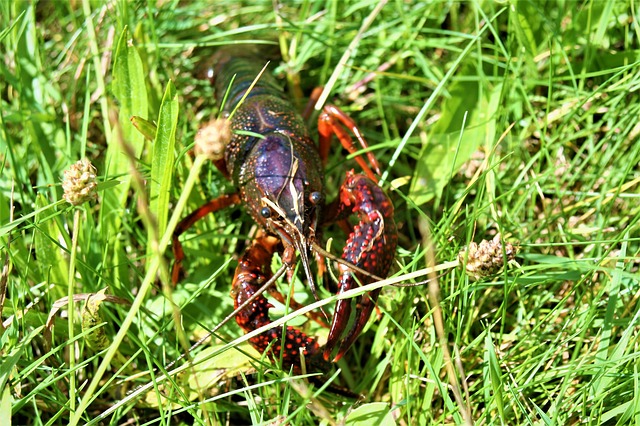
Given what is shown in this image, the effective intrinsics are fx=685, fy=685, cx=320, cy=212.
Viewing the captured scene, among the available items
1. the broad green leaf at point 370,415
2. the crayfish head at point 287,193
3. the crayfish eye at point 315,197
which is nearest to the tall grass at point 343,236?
the broad green leaf at point 370,415

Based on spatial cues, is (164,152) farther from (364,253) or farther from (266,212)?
(364,253)

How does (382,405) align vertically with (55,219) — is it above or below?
below

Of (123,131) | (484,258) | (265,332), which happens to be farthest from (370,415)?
(123,131)

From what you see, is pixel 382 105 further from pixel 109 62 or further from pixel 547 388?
pixel 547 388

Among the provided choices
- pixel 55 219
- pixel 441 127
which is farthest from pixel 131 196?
pixel 441 127

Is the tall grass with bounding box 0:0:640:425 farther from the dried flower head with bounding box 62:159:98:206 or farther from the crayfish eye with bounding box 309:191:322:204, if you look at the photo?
the crayfish eye with bounding box 309:191:322:204
